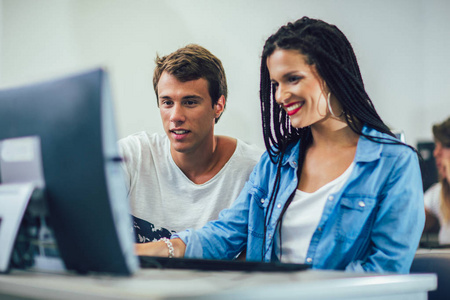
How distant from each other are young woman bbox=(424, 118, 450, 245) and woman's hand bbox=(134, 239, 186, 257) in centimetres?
151

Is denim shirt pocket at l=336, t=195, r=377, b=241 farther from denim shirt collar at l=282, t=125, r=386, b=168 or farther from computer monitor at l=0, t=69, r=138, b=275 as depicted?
computer monitor at l=0, t=69, r=138, b=275

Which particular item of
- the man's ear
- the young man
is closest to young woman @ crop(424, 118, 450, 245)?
the young man

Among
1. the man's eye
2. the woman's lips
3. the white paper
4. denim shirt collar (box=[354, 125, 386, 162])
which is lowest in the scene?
the white paper

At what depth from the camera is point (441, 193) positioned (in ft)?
7.68

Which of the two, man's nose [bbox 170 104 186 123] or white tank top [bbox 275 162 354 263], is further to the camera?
man's nose [bbox 170 104 186 123]

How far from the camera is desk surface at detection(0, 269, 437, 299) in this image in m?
0.58

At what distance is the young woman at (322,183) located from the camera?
1097 mm

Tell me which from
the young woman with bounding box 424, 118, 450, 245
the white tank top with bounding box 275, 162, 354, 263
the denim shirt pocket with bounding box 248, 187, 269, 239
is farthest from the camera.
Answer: the young woman with bounding box 424, 118, 450, 245

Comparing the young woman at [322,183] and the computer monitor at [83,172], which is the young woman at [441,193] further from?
the computer monitor at [83,172]

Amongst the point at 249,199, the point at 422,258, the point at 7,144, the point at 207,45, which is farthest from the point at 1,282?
the point at 207,45

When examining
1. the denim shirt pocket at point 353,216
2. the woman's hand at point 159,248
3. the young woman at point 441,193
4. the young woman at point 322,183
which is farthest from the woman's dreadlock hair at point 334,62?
the young woman at point 441,193

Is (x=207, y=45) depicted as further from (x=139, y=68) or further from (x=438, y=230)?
(x=438, y=230)

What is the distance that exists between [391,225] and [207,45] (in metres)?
1.76

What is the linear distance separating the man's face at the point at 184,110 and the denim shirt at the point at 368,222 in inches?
21.3
